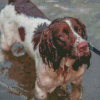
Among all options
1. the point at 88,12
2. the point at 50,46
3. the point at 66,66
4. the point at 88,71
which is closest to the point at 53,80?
the point at 66,66

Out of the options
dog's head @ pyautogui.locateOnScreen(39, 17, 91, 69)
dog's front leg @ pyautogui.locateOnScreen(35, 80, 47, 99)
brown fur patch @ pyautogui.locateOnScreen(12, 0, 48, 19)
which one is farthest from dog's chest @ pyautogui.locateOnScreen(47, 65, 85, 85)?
brown fur patch @ pyautogui.locateOnScreen(12, 0, 48, 19)

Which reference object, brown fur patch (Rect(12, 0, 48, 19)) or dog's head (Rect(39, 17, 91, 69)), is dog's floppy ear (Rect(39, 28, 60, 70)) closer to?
dog's head (Rect(39, 17, 91, 69))

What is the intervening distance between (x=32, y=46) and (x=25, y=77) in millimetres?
1036

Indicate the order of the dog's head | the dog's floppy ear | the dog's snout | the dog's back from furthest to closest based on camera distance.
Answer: the dog's back → the dog's floppy ear → the dog's head → the dog's snout

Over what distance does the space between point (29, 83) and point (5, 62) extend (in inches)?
38.1

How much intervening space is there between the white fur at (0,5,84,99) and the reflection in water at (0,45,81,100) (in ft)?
1.07

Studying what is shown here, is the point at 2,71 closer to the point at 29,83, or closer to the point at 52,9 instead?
the point at 29,83

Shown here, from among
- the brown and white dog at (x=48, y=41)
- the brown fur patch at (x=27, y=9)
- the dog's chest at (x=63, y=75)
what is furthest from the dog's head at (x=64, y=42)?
the brown fur patch at (x=27, y=9)

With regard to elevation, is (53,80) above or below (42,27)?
below

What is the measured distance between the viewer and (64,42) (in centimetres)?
318

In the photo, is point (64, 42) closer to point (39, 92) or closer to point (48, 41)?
point (48, 41)

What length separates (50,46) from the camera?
335cm

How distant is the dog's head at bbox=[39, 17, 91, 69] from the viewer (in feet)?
10.1

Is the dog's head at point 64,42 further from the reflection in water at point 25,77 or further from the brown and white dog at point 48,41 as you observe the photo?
the reflection in water at point 25,77
